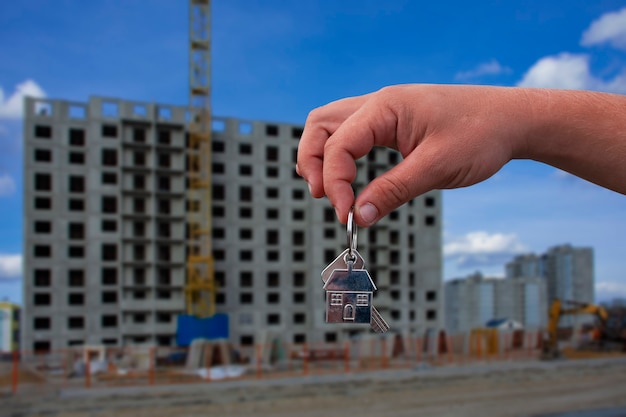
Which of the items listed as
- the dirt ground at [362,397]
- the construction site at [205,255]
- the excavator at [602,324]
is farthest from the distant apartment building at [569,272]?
the dirt ground at [362,397]

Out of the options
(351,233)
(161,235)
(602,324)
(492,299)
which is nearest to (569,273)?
(492,299)

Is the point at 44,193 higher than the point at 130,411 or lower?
higher

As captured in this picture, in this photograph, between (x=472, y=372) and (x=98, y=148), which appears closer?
(x=472, y=372)

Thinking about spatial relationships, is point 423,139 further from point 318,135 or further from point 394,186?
point 318,135

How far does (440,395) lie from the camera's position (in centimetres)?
2144

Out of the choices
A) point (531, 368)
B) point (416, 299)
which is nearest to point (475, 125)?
Result: point (531, 368)

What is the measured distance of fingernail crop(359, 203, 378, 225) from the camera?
1.89m

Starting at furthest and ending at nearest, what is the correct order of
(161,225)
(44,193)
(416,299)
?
1. (416,299)
2. (161,225)
3. (44,193)

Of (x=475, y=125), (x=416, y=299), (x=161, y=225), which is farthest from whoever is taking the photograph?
(x=416, y=299)

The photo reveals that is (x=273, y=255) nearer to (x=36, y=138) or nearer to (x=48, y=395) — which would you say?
(x=36, y=138)

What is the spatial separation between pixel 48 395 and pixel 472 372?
701 inches

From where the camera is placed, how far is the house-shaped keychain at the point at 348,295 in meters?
1.84

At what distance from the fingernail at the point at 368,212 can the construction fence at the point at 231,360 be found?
24043mm

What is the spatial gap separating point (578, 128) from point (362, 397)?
2022 centimetres
